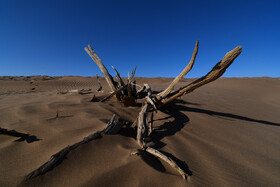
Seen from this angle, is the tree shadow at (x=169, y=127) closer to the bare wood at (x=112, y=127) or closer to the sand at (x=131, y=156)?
the sand at (x=131, y=156)

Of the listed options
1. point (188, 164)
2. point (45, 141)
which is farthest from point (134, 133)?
point (45, 141)

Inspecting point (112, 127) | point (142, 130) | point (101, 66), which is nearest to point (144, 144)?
point (142, 130)

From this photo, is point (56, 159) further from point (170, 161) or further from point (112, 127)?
point (170, 161)

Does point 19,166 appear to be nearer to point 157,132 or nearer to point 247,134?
point 157,132

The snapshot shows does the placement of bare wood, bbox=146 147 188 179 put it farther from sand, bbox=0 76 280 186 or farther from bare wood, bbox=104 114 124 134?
bare wood, bbox=104 114 124 134

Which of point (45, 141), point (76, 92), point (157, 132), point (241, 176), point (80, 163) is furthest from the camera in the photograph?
point (76, 92)

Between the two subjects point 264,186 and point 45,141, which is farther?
point 45,141

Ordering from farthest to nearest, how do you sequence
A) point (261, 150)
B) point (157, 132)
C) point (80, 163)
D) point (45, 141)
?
point (157, 132) < point (261, 150) < point (45, 141) < point (80, 163)

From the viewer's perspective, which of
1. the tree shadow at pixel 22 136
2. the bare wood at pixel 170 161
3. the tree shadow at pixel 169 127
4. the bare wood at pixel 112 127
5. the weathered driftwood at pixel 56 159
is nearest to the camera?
the weathered driftwood at pixel 56 159

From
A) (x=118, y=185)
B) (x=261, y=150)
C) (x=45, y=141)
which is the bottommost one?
(x=261, y=150)

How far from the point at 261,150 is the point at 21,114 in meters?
3.35

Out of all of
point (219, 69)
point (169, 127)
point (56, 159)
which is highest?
point (219, 69)

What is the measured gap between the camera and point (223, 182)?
97 cm

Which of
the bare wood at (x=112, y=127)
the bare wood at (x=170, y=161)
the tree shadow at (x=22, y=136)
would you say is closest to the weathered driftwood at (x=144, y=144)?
the bare wood at (x=170, y=161)
